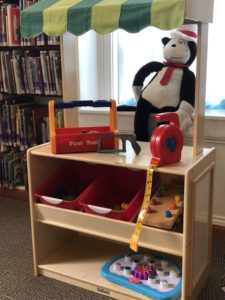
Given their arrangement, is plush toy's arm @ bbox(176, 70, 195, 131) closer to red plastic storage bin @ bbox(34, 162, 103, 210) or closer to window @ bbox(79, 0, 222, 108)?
window @ bbox(79, 0, 222, 108)

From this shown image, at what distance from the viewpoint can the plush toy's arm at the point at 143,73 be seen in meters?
2.13

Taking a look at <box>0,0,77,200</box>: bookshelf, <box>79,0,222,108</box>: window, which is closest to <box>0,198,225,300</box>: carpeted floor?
<box>0,0,77,200</box>: bookshelf

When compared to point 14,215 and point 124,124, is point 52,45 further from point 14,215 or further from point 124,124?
point 14,215

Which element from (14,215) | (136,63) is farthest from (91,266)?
(136,63)

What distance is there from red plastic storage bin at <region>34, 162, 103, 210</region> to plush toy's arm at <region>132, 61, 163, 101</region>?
52 centimetres

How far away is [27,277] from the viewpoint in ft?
5.96

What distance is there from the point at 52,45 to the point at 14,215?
3.74ft

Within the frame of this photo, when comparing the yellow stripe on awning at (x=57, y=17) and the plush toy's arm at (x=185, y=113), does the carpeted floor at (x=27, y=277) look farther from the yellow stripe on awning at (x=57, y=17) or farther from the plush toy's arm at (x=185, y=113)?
the yellow stripe on awning at (x=57, y=17)

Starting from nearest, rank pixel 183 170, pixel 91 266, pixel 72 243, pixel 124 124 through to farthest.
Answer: pixel 183 170 < pixel 91 266 < pixel 72 243 < pixel 124 124

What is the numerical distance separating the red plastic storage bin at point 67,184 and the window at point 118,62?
2.30ft

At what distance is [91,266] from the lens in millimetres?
1811

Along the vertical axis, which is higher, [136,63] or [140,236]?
[136,63]

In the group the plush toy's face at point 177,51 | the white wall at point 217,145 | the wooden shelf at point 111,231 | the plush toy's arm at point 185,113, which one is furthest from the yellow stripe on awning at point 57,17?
the white wall at point 217,145

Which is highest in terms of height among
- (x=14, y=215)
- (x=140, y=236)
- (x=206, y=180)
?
(x=206, y=180)
